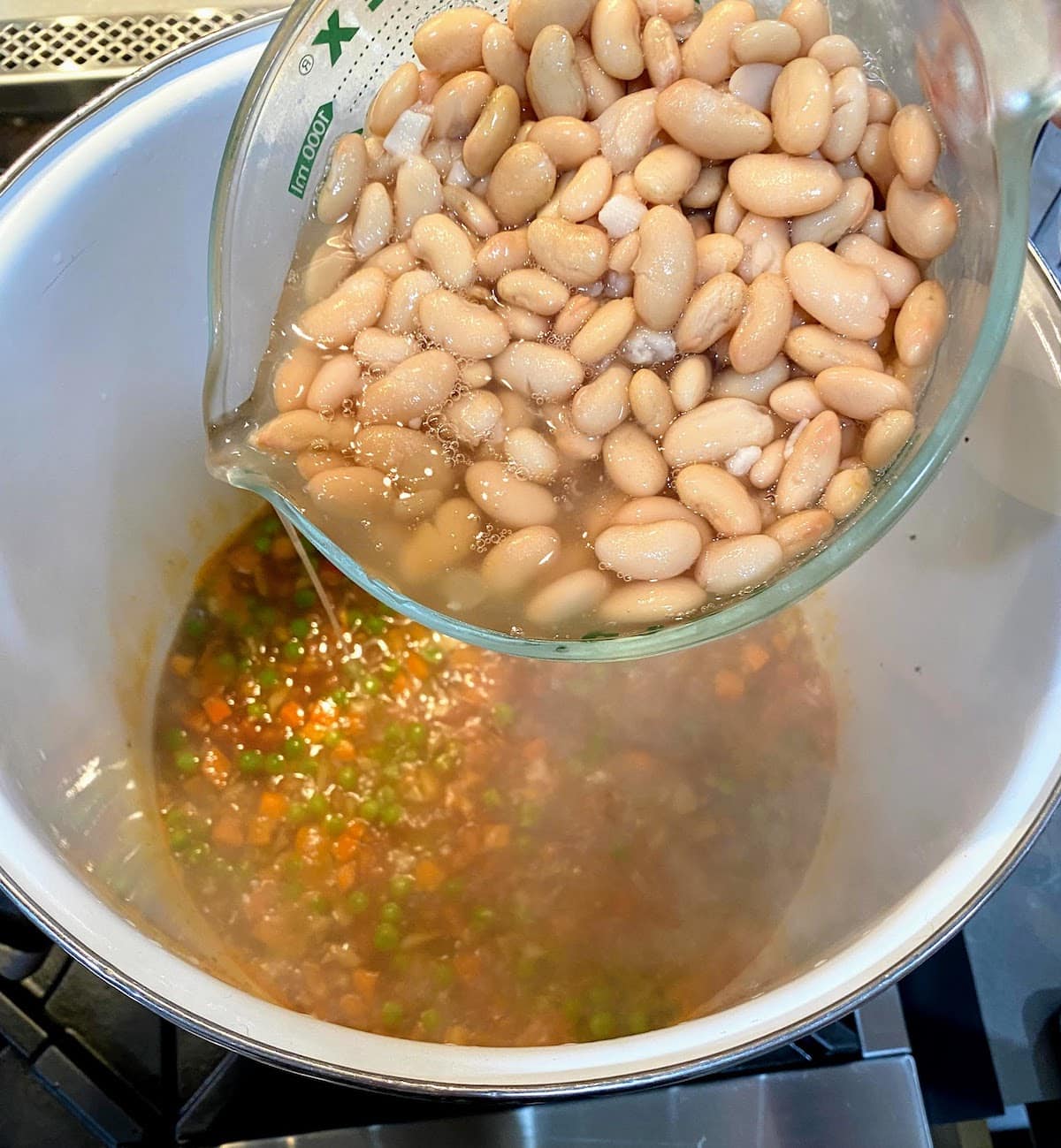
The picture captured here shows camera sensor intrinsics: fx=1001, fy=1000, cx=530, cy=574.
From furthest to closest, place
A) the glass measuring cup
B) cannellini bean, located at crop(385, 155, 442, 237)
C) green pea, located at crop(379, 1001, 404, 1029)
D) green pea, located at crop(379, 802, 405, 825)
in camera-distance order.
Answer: green pea, located at crop(379, 802, 405, 825) → green pea, located at crop(379, 1001, 404, 1029) → cannellini bean, located at crop(385, 155, 442, 237) → the glass measuring cup

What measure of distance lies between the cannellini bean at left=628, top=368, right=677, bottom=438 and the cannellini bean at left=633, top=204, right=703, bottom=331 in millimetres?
40

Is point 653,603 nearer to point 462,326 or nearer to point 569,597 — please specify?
point 569,597

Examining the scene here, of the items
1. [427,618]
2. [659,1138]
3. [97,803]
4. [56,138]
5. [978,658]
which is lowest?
[659,1138]

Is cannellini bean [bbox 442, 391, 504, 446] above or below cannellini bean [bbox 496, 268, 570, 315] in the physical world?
below

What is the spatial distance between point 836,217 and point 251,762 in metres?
0.73

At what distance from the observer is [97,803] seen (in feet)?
2.80

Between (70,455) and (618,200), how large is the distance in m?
0.55

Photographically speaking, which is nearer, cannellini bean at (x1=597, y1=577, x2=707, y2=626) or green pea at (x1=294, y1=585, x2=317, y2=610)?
cannellini bean at (x1=597, y1=577, x2=707, y2=626)

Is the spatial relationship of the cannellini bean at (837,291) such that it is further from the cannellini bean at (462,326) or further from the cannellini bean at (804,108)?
the cannellini bean at (462,326)

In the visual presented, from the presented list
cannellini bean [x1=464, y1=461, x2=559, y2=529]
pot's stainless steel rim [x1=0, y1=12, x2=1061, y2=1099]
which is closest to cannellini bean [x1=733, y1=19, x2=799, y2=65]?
cannellini bean [x1=464, y1=461, x2=559, y2=529]

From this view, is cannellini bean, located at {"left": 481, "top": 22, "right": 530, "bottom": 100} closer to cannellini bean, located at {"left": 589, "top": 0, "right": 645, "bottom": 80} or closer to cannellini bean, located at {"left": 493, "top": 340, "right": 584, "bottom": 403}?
cannellini bean, located at {"left": 589, "top": 0, "right": 645, "bottom": 80}

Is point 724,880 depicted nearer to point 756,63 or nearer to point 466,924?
point 466,924

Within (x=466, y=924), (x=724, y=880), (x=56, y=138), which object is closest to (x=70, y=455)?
(x=56, y=138)

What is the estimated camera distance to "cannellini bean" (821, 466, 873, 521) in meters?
0.61
